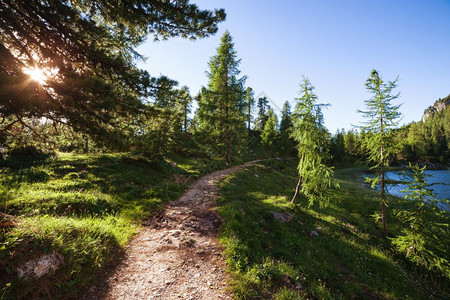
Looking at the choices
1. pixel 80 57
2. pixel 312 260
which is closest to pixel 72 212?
pixel 80 57

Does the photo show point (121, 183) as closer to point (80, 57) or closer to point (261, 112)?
point (80, 57)

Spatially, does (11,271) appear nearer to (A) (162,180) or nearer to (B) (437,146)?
(A) (162,180)

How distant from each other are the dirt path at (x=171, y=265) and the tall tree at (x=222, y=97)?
14992mm

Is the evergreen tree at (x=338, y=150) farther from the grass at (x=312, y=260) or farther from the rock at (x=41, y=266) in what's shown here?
the rock at (x=41, y=266)

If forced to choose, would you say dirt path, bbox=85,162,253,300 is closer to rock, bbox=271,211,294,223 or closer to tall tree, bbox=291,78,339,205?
rock, bbox=271,211,294,223

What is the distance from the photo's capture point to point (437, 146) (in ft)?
260

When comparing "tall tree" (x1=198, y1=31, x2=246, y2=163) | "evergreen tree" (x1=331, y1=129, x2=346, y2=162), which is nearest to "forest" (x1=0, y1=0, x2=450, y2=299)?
"tall tree" (x1=198, y1=31, x2=246, y2=163)

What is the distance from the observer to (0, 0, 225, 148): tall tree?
524cm

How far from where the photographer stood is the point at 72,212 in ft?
24.3

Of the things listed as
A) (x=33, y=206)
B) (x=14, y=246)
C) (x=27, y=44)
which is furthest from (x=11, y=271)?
→ (x=27, y=44)

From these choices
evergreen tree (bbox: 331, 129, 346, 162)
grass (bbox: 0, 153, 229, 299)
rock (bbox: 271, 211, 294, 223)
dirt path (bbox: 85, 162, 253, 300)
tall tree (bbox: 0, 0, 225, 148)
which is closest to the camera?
grass (bbox: 0, 153, 229, 299)

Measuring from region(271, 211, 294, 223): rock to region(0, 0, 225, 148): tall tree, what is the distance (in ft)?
33.4

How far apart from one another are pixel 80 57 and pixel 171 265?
28.8ft

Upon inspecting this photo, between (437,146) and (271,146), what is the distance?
317 ft
